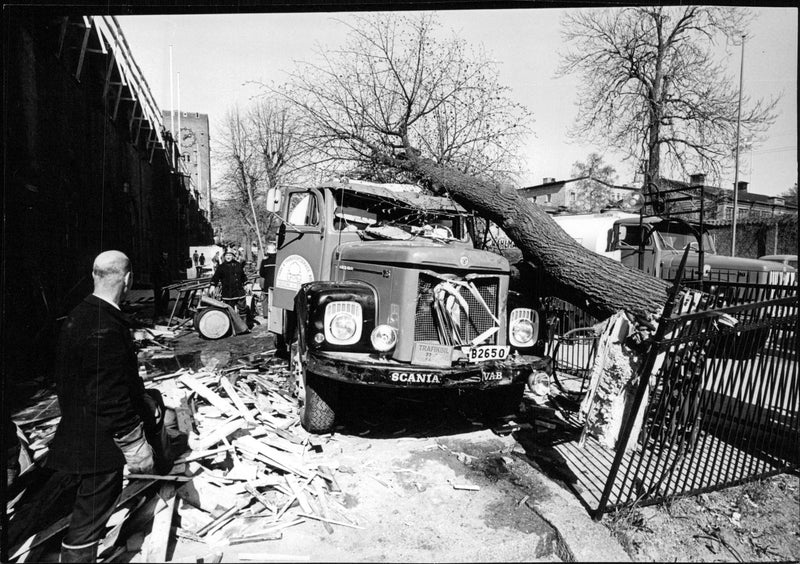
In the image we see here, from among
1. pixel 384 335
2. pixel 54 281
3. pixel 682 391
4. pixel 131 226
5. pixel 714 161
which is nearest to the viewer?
pixel 682 391

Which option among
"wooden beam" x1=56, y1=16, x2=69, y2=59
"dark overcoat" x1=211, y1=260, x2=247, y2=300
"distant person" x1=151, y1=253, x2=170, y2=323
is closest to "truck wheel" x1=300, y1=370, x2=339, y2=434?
"dark overcoat" x1=211, y1=260, x2=247, y2=300

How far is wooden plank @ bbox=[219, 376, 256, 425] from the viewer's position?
4609mm

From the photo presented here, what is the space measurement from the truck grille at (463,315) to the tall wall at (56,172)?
305 centimetres

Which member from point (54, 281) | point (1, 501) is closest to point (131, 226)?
point (54, 281)

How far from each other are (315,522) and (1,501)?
1.80 m

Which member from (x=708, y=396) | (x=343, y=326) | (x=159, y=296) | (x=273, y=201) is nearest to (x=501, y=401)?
(x=708, y=396)

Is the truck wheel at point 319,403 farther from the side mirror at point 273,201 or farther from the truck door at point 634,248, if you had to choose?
the truck door at point 634,248

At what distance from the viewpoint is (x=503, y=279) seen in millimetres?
4465

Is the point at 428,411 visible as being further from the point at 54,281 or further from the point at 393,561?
the point at 54,281

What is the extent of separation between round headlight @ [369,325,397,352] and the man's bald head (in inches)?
83.1

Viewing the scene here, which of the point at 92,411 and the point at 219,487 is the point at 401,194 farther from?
the point at 92,411

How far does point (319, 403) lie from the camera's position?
14.1 ft

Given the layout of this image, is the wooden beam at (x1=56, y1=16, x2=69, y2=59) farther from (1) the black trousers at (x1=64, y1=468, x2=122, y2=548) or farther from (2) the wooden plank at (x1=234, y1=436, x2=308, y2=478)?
(1) the black trousers at (x1=64, y1=468, x2=122, y2=548)

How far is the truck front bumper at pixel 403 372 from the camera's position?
374 centimetres
